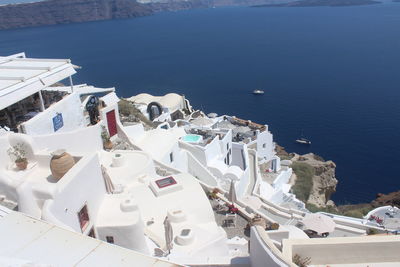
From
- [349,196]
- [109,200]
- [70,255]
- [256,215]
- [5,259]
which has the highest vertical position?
[5,259]

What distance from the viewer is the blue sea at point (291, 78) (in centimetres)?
6046

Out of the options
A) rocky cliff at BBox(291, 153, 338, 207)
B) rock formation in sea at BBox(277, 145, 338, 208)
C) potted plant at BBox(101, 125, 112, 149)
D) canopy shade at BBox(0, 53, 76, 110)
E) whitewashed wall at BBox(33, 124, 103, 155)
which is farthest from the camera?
rocky cliff at BBox(291, 153, 338, 207)

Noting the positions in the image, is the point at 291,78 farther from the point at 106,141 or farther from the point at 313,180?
the point at 106,141

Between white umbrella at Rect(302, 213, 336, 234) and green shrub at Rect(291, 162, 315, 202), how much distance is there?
19.5 metres

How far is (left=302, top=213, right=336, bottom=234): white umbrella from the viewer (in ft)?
66.6

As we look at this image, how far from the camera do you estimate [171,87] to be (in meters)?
92.8

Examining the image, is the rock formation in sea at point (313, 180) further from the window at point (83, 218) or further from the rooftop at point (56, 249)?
the rooftop at point (56, 249)

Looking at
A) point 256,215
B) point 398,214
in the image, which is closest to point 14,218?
point 256,215

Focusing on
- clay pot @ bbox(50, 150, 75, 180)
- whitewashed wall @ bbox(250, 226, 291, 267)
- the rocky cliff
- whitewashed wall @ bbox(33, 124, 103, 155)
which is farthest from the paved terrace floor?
the rocky cliff

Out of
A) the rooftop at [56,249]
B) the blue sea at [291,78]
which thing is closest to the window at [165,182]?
the rooftop at [56,249]

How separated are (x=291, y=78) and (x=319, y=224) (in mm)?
84823

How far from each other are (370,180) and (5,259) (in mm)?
53099

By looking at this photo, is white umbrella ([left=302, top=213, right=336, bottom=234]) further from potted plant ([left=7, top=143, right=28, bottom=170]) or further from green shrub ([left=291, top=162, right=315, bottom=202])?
green shrub ([left=291, top=162, right=315, bottom=202])

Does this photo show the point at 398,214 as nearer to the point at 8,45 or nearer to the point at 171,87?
the point at 171,87
